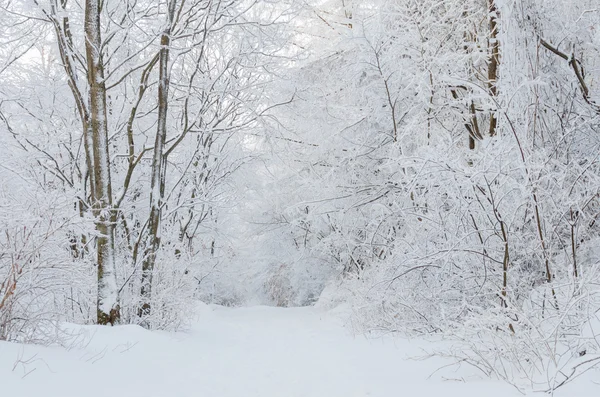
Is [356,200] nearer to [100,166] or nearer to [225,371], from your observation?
[100,166]

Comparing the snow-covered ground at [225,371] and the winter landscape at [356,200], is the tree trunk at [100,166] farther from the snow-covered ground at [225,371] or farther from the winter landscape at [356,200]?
the snow-covered ground at [225,371]

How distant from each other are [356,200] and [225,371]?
5.95m

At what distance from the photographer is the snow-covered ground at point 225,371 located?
256 cm

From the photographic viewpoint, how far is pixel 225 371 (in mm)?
4285

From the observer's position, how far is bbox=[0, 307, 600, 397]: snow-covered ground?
256cm

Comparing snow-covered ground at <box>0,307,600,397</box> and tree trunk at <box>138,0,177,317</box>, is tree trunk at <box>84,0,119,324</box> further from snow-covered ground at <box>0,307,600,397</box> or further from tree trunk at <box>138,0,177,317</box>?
tree trunk at <box>138,0,177,317</box>

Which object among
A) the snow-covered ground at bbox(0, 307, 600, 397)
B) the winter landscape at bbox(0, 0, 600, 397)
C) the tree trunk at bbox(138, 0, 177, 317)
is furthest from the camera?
the tree trunk at bbox(138, 0, 177, 317)

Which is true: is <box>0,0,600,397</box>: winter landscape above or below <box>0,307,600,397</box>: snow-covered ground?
above

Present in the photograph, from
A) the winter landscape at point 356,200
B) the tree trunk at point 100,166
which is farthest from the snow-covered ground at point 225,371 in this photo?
the tree trunk at point 100,166

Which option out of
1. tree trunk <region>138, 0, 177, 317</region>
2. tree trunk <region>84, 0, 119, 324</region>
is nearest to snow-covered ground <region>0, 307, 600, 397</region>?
tree trunk <region>84, 0, 119, 324</region>

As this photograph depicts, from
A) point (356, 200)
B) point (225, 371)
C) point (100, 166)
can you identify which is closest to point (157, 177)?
point (100, 166)

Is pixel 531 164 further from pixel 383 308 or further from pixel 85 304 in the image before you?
pixel 85 304

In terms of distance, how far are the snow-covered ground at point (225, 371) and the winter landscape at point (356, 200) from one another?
0.02 meters

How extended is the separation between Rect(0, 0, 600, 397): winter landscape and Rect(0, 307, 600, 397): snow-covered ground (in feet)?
0.08
